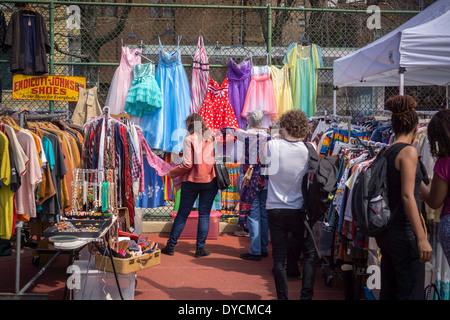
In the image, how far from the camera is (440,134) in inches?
130

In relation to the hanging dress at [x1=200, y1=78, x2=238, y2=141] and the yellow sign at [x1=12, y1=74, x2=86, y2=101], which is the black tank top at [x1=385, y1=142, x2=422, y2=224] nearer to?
the hanging dress at [x1=200, y1=78, x2=238, y2=141]

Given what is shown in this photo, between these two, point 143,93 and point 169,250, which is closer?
point 169,250

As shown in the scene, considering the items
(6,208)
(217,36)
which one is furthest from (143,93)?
(217,36)

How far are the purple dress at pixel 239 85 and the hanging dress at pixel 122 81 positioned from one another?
1403 millimetres

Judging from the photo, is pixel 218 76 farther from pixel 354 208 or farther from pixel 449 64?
pixel 354 208

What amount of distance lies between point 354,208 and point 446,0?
12.3 feet

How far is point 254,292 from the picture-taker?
5.12m

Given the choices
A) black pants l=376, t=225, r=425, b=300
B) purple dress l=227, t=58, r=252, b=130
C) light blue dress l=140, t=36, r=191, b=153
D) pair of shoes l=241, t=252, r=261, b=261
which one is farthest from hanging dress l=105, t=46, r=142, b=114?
black pants l=376, t=225, r=425, b=300

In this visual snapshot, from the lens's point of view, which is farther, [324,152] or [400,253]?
[324,152]

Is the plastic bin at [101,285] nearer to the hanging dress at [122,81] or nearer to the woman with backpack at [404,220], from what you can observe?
the woman with backpack at [404,220]

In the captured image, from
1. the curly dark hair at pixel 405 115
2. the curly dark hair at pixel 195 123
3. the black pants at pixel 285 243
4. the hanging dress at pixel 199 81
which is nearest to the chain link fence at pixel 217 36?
the hanging dress at pixel 199 81

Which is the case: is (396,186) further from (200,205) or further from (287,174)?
(200,205)

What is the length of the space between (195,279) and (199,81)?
10.3 feet

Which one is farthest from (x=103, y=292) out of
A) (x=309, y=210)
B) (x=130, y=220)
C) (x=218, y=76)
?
(x=218, y=76)
